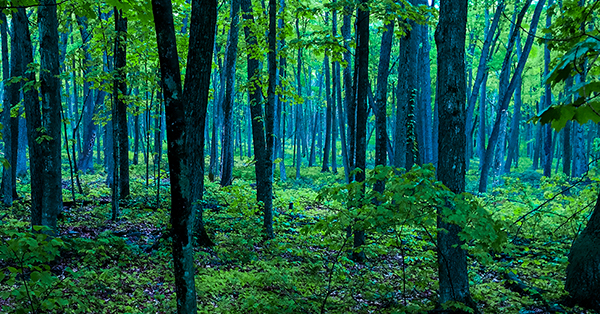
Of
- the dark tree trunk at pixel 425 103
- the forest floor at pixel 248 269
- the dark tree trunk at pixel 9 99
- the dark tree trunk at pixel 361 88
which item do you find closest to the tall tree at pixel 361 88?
the dark tree trunk at pixel 361 88

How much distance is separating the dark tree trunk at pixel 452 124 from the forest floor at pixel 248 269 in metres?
0.35

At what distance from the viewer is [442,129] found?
423 centimetres

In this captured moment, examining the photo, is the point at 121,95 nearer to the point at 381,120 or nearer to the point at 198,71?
the point at 198,71

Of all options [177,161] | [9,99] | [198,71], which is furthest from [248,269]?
[9,99]

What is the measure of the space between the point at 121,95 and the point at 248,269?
17.7ft

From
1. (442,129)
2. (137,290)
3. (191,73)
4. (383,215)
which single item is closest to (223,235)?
(137,290)

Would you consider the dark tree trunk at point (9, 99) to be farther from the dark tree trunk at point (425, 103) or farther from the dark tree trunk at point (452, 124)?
the dark tree trunk at point (425, 103)

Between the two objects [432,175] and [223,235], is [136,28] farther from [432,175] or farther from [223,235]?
[432,175]

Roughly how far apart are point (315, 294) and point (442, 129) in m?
3.13

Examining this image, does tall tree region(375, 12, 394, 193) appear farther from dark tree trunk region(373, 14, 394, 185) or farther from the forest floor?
the forest floor

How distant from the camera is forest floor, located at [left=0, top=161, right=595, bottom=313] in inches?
153

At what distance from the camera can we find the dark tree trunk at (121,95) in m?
7.87

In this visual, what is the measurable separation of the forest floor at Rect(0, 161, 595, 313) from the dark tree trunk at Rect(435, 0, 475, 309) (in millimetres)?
352

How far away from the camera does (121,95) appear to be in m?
8.09
